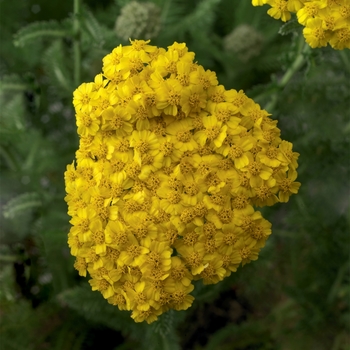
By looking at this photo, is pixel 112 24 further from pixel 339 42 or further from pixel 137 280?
pixel 137 280

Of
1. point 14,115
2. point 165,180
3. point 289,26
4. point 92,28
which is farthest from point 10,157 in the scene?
point 289,26

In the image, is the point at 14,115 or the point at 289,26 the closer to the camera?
the point at 289,26

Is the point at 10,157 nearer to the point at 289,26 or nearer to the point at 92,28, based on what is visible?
the point at 92,28

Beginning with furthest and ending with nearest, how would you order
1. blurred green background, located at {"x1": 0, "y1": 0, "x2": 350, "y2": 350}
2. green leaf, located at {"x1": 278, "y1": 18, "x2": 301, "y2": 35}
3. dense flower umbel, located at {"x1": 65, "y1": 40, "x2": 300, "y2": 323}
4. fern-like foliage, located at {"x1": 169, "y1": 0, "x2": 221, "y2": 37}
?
fern-like foliage, located at {"x1": 169, "y1": 0, "x2": 221, "y2": 37}, blurred green background, located at {"x1": 0, "y1": 0, "x2": 350, "y2": 350}, green leaf, located at {"x1": 278, "y1": 18, "x2": 301, "y2": 35}, dense flower umbel, located at {"x1": 65, "y1": 40, "x2": 300, "y2": 323}

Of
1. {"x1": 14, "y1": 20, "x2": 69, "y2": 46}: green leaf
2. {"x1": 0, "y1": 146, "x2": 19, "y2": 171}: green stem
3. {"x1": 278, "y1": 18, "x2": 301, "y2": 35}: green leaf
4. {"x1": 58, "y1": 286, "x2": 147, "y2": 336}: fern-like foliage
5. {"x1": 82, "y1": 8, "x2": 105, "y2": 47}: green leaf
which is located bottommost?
{"x1": 58, "y1": 286, "x2": 147, "y2": 336}: fern-like foliage

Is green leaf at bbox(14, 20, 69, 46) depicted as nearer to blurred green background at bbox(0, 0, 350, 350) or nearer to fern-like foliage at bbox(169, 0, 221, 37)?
blurred green background at bbox(0, 0, 350, 350)

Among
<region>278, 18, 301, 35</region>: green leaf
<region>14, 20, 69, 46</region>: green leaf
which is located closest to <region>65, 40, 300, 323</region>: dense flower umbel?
<region>278, 18, 301, 35</region>: green leaf

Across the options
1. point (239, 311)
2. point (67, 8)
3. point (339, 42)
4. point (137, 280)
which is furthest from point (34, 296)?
point (67, 8)
